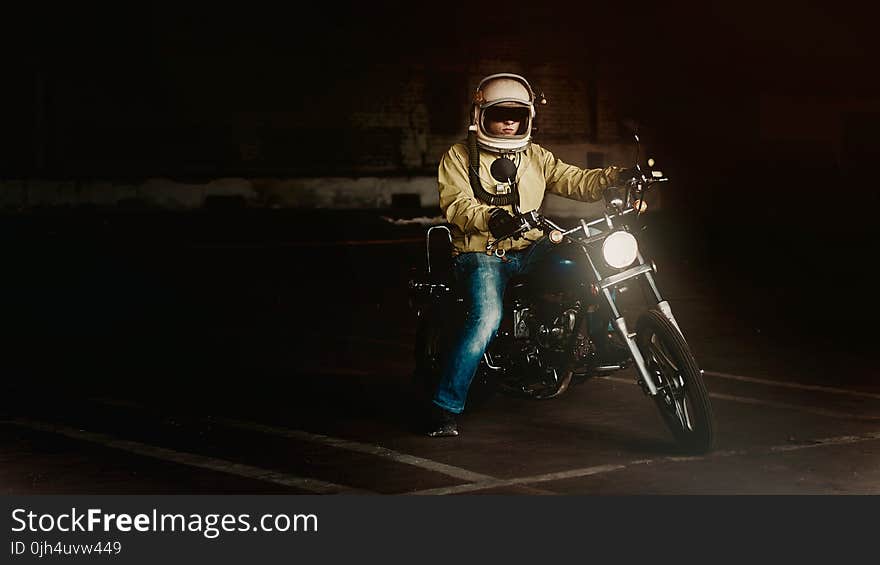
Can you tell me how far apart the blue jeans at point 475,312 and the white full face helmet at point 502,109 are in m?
0.58

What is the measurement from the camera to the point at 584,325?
826cm

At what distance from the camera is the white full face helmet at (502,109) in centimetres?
823

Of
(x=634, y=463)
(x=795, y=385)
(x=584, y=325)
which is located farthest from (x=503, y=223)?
(x=795, y=385)

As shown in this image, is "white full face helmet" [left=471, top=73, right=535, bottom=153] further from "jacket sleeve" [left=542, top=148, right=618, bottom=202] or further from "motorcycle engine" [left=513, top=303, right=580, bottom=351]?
"motorcycle engine" [left=513, top=303, right=580, bottom=351]

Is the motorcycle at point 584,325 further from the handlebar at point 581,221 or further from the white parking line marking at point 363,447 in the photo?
the white parking line marking at point 363,447

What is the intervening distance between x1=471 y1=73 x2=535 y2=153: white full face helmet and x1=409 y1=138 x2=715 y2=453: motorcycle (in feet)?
1.58

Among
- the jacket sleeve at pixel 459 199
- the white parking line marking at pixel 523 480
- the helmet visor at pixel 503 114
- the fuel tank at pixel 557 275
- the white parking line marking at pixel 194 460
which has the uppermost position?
the helmet visor at pixel 503 114

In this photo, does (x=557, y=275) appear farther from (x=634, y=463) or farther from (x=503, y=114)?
(x=634, y=463)

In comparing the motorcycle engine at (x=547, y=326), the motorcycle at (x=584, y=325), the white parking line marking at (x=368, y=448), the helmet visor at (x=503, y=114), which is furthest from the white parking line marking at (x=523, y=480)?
the helmet visor at (x=503, y=114)

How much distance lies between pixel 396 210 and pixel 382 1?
875 cm

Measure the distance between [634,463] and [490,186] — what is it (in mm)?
1762

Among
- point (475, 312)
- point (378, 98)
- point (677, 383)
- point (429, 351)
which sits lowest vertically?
point (677, 383)

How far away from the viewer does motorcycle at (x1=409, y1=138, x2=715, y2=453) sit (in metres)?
7.71

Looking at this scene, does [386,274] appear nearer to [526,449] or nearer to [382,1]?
[526,449]
